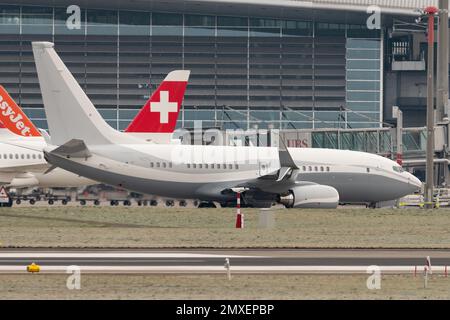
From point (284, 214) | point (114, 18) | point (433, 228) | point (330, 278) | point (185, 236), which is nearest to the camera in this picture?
point (330, 278)

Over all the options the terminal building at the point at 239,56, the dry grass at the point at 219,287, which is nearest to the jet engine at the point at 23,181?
the dry grass at the point at 219,287

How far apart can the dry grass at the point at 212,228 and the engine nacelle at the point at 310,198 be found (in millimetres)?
2780

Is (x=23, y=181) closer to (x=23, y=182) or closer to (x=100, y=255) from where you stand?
(x=23, y=182)

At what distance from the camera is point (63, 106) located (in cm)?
6025

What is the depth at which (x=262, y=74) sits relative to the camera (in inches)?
5925

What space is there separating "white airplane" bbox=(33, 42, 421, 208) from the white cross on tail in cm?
Result: 37

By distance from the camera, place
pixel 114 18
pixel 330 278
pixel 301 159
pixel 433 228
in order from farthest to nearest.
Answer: pixel 114 18 → pixel 301 159 → pixel 433 228 → pixel 330 278

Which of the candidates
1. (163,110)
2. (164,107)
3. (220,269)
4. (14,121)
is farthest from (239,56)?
(220,269)

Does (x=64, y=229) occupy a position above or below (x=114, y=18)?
below

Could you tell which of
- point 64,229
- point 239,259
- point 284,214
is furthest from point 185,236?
point 284,214

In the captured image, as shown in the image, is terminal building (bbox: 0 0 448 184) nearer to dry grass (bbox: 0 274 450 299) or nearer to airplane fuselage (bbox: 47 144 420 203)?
airplane fuselage (bbox: 47 144 420 203)

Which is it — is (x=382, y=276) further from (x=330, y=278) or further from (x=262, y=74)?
(x=262, y=74)

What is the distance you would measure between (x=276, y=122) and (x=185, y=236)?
101412 millimetres

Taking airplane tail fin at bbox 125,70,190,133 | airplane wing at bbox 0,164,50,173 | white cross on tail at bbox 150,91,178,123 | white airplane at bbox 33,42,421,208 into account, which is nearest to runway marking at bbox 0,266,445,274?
white airplane at bbox 33,42,421,208
